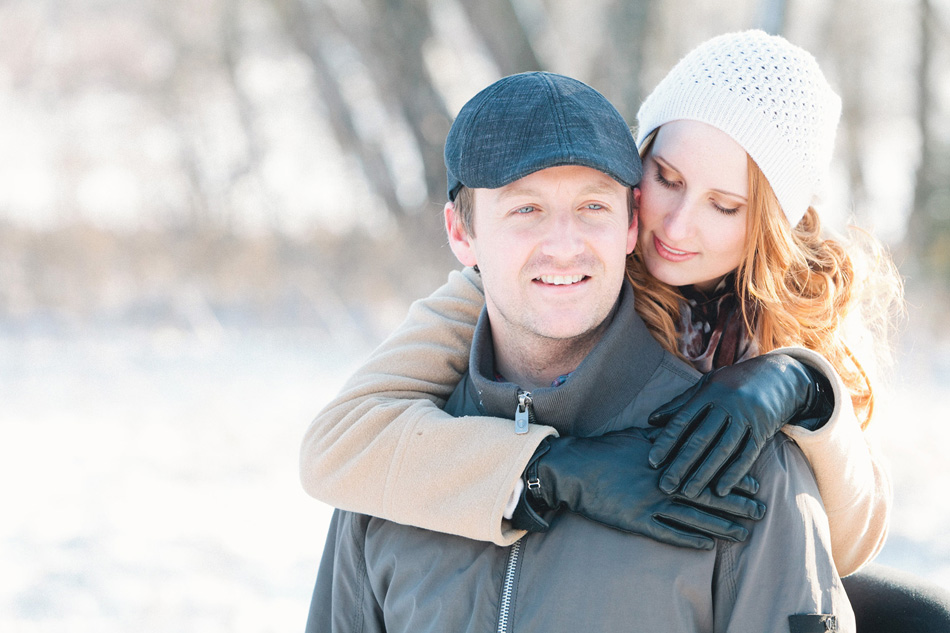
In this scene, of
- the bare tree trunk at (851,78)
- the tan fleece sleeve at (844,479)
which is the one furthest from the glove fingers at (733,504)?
the bare tree trunk at (851,78)

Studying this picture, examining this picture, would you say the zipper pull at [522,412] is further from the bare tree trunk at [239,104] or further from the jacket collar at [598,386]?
the bare tree trunk at [239,104]

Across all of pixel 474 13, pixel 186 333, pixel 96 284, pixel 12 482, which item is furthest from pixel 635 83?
pixel 96 284

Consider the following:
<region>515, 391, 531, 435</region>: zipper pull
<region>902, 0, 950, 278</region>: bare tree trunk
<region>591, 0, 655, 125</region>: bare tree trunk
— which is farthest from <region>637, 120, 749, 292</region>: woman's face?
<region>902, 0, 950, 278</region>: bare tree trunk

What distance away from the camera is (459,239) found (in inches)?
84.4

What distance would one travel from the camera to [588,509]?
1664 millimetres

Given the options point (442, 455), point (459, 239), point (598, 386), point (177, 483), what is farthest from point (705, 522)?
point (177, 483)

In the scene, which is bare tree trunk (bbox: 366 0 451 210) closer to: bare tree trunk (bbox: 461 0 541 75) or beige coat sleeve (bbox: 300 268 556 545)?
bare tree trunk (bbox: 461 0 541 75)

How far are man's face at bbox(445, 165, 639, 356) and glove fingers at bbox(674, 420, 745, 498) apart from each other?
0.41 meters

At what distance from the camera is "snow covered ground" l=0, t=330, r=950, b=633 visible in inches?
182

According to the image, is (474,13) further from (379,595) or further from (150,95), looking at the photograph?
(150,95)

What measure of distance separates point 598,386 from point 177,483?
5115mm

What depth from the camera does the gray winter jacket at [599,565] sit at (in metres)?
1.57

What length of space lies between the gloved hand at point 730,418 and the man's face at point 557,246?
0.29 m

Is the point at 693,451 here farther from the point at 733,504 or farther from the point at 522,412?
the point at 522,412
